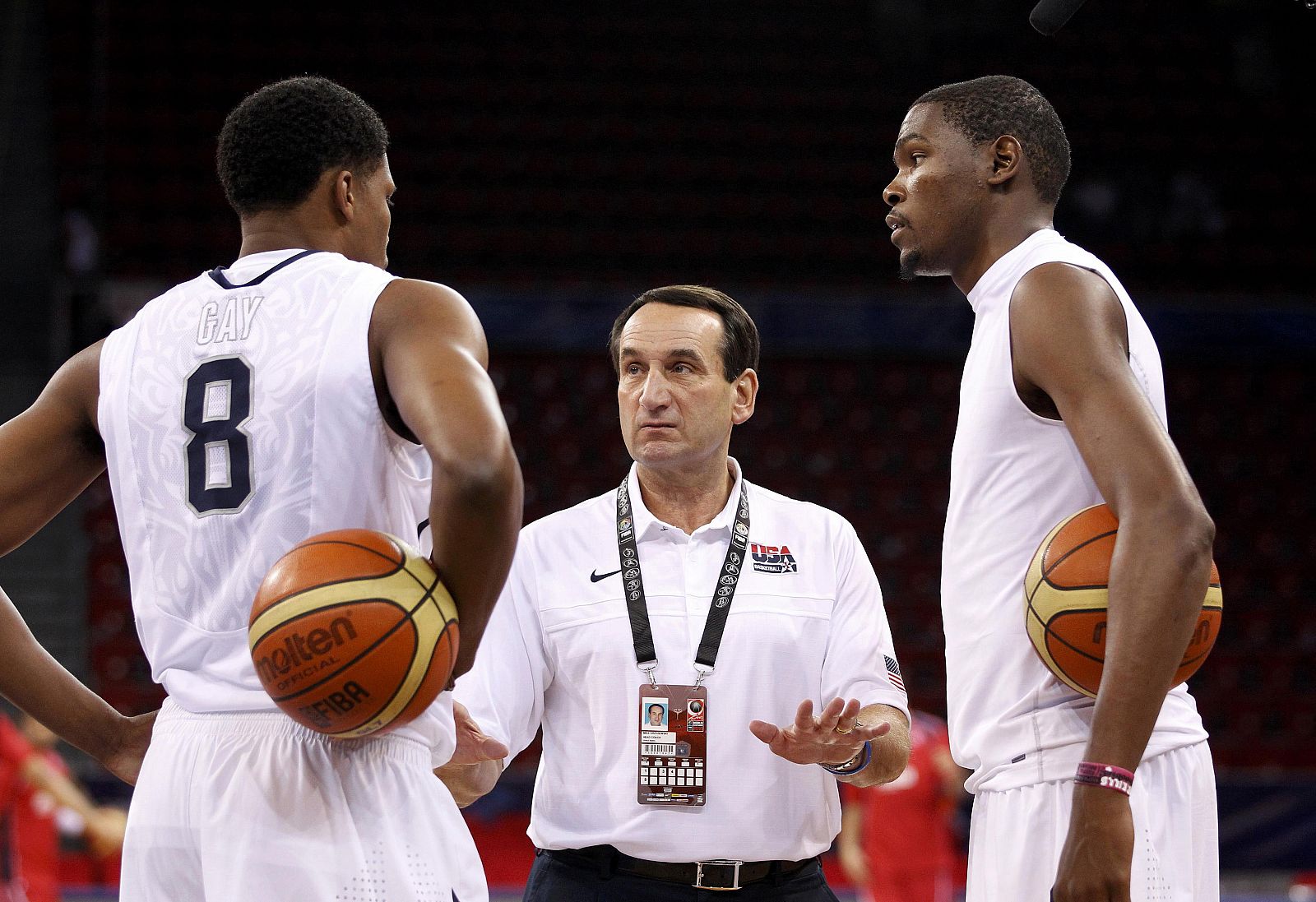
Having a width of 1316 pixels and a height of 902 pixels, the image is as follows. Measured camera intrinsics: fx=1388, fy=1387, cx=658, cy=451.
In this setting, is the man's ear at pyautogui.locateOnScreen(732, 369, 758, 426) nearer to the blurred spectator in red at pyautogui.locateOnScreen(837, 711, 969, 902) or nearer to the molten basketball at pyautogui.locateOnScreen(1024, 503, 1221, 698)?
the molten basketball at pyautogui.locateOnScreen(1024, 503, 1221, 698)

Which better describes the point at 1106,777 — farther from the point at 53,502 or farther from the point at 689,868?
the point at 53,502

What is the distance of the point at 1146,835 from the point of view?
2.54m

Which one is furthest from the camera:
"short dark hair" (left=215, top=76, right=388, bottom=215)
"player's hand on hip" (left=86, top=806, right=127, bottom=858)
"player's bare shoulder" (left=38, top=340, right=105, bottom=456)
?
"player's hand on hip" (left=86, top=806, right=127, bottom=858)

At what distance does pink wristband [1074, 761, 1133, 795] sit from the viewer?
7.70 feet

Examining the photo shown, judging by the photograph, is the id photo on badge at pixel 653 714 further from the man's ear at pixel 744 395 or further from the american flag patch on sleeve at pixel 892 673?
the man's ear at pixel 744 395

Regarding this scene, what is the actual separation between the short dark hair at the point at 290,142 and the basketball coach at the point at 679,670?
1.21 m

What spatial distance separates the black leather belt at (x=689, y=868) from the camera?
10.7 feet

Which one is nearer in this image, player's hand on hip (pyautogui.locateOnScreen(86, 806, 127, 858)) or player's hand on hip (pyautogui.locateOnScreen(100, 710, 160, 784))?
player's hand on hip (pyautogui.locateOnScreen(100, 710, 160, 784))

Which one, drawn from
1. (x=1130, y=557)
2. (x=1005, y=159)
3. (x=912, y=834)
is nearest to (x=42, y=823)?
(x=912, y=834)

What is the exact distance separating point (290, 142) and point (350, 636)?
0.97 meters

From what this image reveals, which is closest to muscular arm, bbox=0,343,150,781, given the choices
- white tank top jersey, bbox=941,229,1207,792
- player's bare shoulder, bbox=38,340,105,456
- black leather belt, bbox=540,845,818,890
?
player's bare shoulder, bbox=38,340,105,456

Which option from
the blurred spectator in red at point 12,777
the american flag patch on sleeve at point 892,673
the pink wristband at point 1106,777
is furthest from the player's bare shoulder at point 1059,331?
the blurred spectator in red at point 12,777

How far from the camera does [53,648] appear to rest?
12.8 metres

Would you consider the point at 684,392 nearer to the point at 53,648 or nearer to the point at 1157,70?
the point at 53,648
